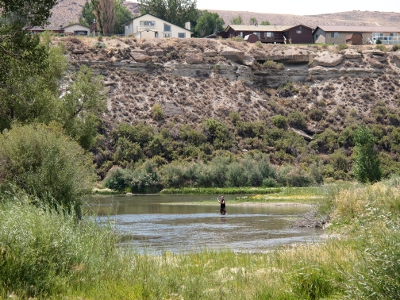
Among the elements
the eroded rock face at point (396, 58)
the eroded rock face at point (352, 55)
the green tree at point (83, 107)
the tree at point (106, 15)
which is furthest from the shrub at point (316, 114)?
the green tree at point (83, 107)

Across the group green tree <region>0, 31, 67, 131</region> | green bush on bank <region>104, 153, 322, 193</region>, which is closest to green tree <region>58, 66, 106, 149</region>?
green tree <region>0, 31, 67, 131</region>

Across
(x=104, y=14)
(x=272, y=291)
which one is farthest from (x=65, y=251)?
(x=104, y=14)

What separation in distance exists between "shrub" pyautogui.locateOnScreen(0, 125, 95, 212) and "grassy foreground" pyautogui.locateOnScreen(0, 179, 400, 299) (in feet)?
40.7

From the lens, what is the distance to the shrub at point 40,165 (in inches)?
1092

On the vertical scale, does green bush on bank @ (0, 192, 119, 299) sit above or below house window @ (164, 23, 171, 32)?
below

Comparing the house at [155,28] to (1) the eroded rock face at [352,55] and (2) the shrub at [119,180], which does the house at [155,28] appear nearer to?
(1) the eroded rock face at [352,55]

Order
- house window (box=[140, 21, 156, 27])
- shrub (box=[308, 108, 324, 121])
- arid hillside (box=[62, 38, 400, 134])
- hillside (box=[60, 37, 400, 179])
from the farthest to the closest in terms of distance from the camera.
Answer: house window (box=[140, 21, 156, 27]) < shrub (box=[308, 108, 324, 121]) < arid hillside (box=[62, 38, 400, 134]) < hillside (box=[60, 37, 400, 179])

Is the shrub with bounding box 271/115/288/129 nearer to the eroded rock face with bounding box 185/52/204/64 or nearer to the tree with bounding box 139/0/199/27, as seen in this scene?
the eroded rock face with bounding box 185/52/204/64

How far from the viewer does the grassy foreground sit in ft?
39.6

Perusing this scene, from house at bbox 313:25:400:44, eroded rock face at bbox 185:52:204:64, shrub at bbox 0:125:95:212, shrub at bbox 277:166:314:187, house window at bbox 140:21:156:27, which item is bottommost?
shrub at bbox 277:166:314:187

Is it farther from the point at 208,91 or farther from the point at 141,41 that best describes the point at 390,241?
the point at 141,41

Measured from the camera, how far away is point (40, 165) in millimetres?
28953

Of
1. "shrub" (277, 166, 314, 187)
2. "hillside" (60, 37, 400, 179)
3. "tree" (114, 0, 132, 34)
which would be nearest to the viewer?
"shrub" (277, 166, 314, 187)

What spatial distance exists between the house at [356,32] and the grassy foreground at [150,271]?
109 m
